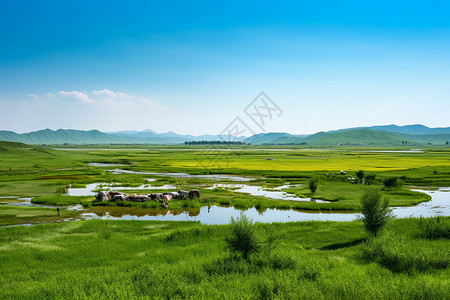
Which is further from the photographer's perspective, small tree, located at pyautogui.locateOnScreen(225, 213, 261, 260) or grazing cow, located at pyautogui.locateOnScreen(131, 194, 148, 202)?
→ grazing cow, located at pyautogui.locateOnScreen(131, 194, 148, 202)

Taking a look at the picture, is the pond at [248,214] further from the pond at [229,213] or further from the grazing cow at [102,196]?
the grazing cow at [102,196]

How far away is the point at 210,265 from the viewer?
15.9 meters

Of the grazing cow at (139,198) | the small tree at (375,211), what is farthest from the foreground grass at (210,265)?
the grazing cow at (139,198)

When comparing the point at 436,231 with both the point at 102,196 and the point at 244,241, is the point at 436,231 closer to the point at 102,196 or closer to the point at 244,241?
the point at 244,241

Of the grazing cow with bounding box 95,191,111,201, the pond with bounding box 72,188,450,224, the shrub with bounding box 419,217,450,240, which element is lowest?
the pond with bounding box 72,188,450,224

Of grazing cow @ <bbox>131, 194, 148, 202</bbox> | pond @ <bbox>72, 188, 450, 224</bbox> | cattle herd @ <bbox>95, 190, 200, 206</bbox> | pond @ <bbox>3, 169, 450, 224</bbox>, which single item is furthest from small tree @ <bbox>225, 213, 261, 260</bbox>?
grazing cow @ <bbox>131, 194, 148, 202</bbox>

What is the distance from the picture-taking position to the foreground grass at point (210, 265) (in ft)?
39.8

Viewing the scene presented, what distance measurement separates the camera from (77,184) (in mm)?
52656

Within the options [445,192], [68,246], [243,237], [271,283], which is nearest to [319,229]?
[243,237]

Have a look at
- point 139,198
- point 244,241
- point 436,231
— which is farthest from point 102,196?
point 436,231

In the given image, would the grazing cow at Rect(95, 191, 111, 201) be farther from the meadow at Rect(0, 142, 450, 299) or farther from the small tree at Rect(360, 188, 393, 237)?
the small tree at Rect(360, 188, 393, 237)

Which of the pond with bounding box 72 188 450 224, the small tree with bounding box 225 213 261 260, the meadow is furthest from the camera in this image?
the pond with bounding box 72 188 450 224

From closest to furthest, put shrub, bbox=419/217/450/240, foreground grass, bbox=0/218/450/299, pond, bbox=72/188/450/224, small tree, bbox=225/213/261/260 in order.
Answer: foreground grass, bbox=0/218/450/299 → small tree, bbox=225/213/261/260 → shrub, bbox=419/217/450/240 → pond, bbox=72/188/450/224

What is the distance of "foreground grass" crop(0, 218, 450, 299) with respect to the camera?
39.8ft
